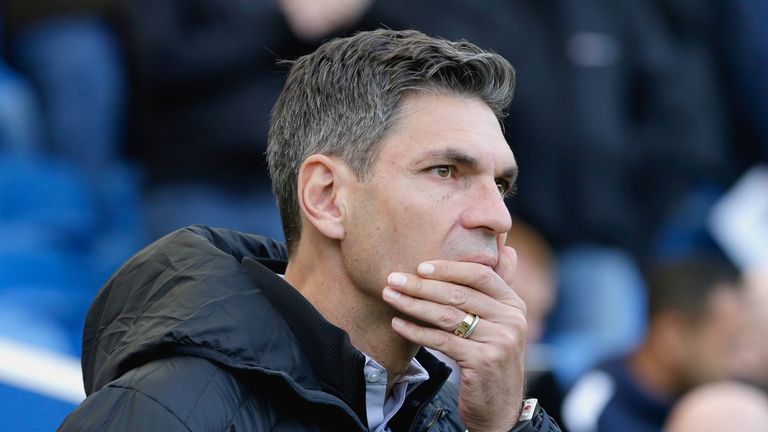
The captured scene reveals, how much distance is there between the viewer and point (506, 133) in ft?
21.1

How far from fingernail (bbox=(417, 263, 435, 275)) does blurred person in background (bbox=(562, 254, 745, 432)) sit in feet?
9.31

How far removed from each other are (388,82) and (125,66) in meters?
3.61

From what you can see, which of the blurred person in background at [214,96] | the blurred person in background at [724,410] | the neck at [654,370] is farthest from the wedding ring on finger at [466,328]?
the blurred person in background at [214,96]

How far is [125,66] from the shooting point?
19.6ft

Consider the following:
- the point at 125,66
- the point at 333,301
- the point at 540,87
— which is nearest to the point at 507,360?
the point at 333,301

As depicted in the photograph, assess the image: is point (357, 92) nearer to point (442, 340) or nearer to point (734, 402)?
point (442, 340)

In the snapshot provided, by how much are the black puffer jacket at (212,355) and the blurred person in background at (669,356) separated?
8.76ft

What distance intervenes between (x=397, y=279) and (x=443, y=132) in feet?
1.13

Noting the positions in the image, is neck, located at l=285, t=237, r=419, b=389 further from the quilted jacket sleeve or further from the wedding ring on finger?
the quilted jacket sleeve

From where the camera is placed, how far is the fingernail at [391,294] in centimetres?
244

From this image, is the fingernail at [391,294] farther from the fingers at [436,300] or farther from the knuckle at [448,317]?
the knuckle at [448,317]

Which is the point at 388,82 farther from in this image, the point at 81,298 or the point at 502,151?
the point at 81,298

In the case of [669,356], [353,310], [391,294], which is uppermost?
[391,294]

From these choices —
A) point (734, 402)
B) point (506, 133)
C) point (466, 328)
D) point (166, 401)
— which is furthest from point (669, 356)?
point (166, 401)
